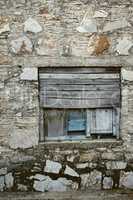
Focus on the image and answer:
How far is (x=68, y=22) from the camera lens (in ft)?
21.5

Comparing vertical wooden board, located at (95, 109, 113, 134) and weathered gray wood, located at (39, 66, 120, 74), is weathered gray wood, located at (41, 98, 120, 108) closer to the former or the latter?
vertical wooden board, located at (95, 109, 113, 134)

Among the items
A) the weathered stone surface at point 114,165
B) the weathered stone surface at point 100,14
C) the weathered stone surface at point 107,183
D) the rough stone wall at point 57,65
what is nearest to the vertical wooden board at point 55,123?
the rough stone wall at point 57,65

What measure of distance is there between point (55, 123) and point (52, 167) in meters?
0.70

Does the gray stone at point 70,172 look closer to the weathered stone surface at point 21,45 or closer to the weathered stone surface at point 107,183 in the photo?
the weathered stone surface at point 107,183

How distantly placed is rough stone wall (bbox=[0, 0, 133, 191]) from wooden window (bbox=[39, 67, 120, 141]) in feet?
0.51

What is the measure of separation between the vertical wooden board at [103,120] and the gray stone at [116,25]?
129 centimetres

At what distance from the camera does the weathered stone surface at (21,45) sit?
6.54m

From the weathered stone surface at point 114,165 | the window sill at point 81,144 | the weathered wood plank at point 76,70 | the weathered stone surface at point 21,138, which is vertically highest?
the weathered wood plank at point 76,70

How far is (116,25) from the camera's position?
6602 mm

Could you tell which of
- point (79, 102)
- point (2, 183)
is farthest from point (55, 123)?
point (2, 183)

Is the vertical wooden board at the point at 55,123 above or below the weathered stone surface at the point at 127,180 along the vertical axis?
above

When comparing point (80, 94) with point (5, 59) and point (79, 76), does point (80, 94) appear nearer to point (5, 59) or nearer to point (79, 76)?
point (79, 76)

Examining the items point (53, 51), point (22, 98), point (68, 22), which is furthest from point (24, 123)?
point (68, 22)

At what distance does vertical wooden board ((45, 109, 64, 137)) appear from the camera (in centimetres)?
685
